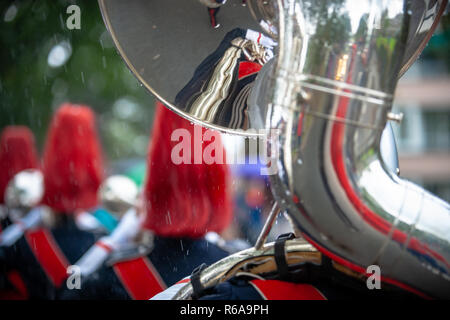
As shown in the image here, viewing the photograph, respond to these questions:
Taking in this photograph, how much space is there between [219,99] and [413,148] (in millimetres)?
16442

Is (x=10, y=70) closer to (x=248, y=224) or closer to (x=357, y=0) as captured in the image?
(x=248, y=224)

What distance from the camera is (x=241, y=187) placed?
6559 mm

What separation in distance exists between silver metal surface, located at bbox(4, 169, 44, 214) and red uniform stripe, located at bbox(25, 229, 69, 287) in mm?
535

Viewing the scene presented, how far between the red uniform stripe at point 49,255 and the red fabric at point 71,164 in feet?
1.00

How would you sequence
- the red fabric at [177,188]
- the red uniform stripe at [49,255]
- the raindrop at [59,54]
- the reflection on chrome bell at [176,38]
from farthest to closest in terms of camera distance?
the raindrop at [59,54] → the red uniform stripe at [49,255] → the red fabric at [177,188] → the reflection on chrome bell at [176,38]

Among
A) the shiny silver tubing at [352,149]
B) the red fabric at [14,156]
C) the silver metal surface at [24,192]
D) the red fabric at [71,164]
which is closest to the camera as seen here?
the shiny silver tubing at [352,149]

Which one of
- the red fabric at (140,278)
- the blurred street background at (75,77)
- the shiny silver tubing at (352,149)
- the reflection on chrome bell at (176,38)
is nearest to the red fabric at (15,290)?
the red fabric at (140,278)

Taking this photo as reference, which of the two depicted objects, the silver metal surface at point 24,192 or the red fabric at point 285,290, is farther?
the silver metal surface at point 24,192

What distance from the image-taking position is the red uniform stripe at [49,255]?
3692 mm

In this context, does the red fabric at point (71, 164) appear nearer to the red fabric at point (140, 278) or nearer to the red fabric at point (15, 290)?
the red fabric at point (15, 290)

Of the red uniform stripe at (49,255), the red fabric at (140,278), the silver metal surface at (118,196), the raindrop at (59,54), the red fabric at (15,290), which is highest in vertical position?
the raindrop at (59,54)

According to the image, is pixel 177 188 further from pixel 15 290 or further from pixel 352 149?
pixel 15 290

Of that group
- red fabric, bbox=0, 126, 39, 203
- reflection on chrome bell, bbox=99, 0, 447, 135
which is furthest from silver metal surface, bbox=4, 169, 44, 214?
reflection on chrome bell, bbox=99, 0, 447, 135

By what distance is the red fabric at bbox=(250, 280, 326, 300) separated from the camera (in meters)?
1.04
